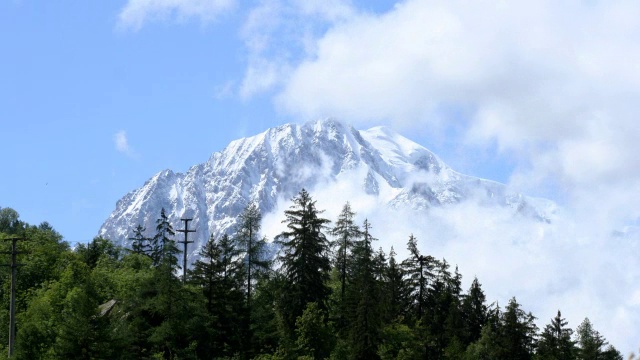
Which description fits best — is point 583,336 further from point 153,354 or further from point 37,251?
point 153,354

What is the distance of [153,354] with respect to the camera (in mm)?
56969

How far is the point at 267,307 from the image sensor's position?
68688 millimetres

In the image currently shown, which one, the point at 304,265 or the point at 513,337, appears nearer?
the point at 304,265

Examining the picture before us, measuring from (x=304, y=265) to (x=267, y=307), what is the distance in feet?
22.6

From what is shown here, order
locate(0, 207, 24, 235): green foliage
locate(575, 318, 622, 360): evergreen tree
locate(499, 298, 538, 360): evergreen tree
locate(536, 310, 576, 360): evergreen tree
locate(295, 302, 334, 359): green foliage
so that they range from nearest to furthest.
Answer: locate(295, 302, 334, 359): green foliage, locate(499, 298, 538, 360): evergreen tree, locate(536, 310, 576, 360): evergreen tree, locate(575, 318, 622, 360): evergreen tree, locate(0, 207, 24, 235): green foliage

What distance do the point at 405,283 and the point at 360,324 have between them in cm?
1851

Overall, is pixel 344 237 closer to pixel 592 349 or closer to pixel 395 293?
pixel 395 293

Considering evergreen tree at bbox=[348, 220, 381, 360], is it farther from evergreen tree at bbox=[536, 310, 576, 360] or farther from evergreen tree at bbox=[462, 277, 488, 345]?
evergreen tree at bbox=[462, 277, 488, 345]

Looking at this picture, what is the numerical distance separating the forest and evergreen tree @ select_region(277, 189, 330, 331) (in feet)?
0.35

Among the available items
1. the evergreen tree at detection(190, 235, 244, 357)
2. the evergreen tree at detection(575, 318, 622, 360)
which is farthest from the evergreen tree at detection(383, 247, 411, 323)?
the evergreen tree at detection(575, 318, 622, 360)

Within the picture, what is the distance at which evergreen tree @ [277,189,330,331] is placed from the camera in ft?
243

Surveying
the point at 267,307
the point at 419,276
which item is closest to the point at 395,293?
the point at 419,276

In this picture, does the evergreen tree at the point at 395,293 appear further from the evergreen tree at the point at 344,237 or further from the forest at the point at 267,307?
the evergreen tree at the point at 344,237

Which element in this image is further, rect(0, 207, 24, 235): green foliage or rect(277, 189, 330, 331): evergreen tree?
rect(0, 207, 24, 235): green foliage
